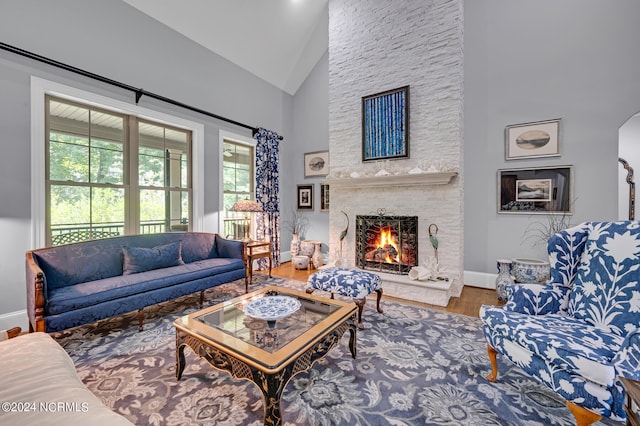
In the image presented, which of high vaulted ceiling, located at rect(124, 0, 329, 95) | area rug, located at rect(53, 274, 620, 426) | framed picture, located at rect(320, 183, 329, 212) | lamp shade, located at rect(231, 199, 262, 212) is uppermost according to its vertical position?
high vaulted ceiling, located at rect(124, 0, 329, 95)

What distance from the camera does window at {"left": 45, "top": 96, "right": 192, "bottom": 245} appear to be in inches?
112

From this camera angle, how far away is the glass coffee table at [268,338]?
1.29m

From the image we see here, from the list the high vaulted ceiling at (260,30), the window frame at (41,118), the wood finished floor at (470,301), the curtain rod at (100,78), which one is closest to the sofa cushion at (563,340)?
the wood finished floor at (470,301)

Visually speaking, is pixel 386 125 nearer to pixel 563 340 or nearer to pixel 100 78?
pixel 563 340

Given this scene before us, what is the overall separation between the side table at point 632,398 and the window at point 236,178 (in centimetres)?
439

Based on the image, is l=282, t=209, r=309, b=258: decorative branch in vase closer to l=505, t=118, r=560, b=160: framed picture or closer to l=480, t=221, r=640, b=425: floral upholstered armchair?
l=505, t=118, r=560, b=160: framed picture

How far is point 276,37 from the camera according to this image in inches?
180

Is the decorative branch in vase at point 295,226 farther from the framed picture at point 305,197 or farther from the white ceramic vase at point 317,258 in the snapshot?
the white ceramic vase at point 317,258

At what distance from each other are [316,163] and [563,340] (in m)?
4.53

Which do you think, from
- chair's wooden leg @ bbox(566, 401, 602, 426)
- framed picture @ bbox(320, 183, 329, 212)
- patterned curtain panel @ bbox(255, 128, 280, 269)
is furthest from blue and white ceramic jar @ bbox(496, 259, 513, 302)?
patterned curtain panel @ bbox(255, 128, 280, 269)

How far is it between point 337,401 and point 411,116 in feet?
11.4

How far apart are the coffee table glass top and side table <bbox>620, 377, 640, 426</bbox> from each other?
4.18 ft

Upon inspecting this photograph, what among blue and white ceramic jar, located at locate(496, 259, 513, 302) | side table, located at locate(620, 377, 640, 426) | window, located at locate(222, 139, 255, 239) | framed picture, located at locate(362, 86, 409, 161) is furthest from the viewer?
window, located at locate(222, 139, 255, 239)

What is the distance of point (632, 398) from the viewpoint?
33.1 inches
